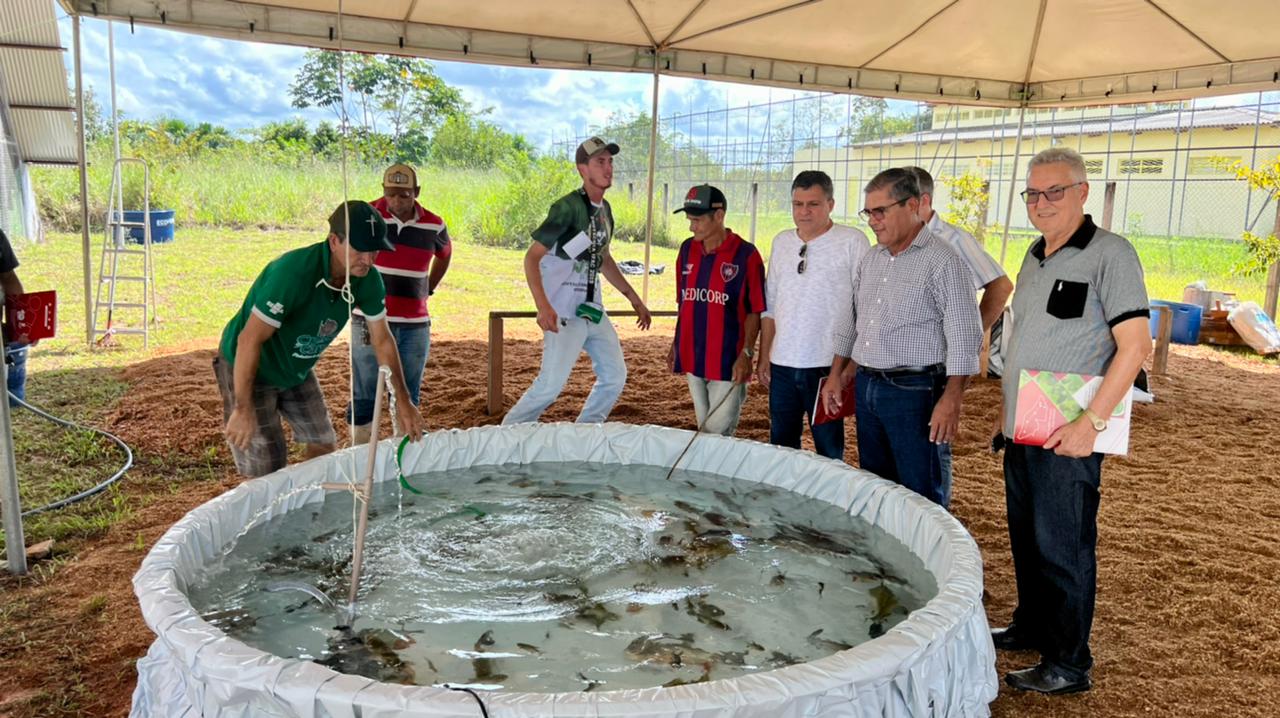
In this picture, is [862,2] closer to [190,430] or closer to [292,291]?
[292,291]

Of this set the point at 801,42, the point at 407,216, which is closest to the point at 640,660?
the point at 407,216

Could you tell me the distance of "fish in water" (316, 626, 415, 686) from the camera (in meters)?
2.09

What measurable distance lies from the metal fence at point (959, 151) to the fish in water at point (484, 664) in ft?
35.9

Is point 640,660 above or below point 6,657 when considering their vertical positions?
above

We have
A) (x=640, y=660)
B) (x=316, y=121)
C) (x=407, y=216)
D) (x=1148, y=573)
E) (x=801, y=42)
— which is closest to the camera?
(x=640, y=660)

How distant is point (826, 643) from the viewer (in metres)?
2.32

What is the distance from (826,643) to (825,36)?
4622 millimetres

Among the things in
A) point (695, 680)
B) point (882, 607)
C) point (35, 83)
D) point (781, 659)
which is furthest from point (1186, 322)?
point (35, 83)

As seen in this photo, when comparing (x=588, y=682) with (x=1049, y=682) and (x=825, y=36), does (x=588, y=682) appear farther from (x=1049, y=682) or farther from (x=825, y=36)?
(x=825, y=36)

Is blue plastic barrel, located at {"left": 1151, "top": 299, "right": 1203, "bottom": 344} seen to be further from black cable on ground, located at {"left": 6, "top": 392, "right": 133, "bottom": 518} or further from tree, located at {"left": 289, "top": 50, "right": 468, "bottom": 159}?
tree, located at {"left": 289, "top": 50, "right": 468, "bottom": 159}

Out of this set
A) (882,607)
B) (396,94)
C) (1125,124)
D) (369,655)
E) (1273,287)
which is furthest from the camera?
(396,94)

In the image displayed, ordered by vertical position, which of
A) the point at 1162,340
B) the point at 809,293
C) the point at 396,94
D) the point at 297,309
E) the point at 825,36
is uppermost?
the point at 396,94

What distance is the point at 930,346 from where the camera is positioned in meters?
2.83

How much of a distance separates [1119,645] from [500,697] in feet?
7.17
